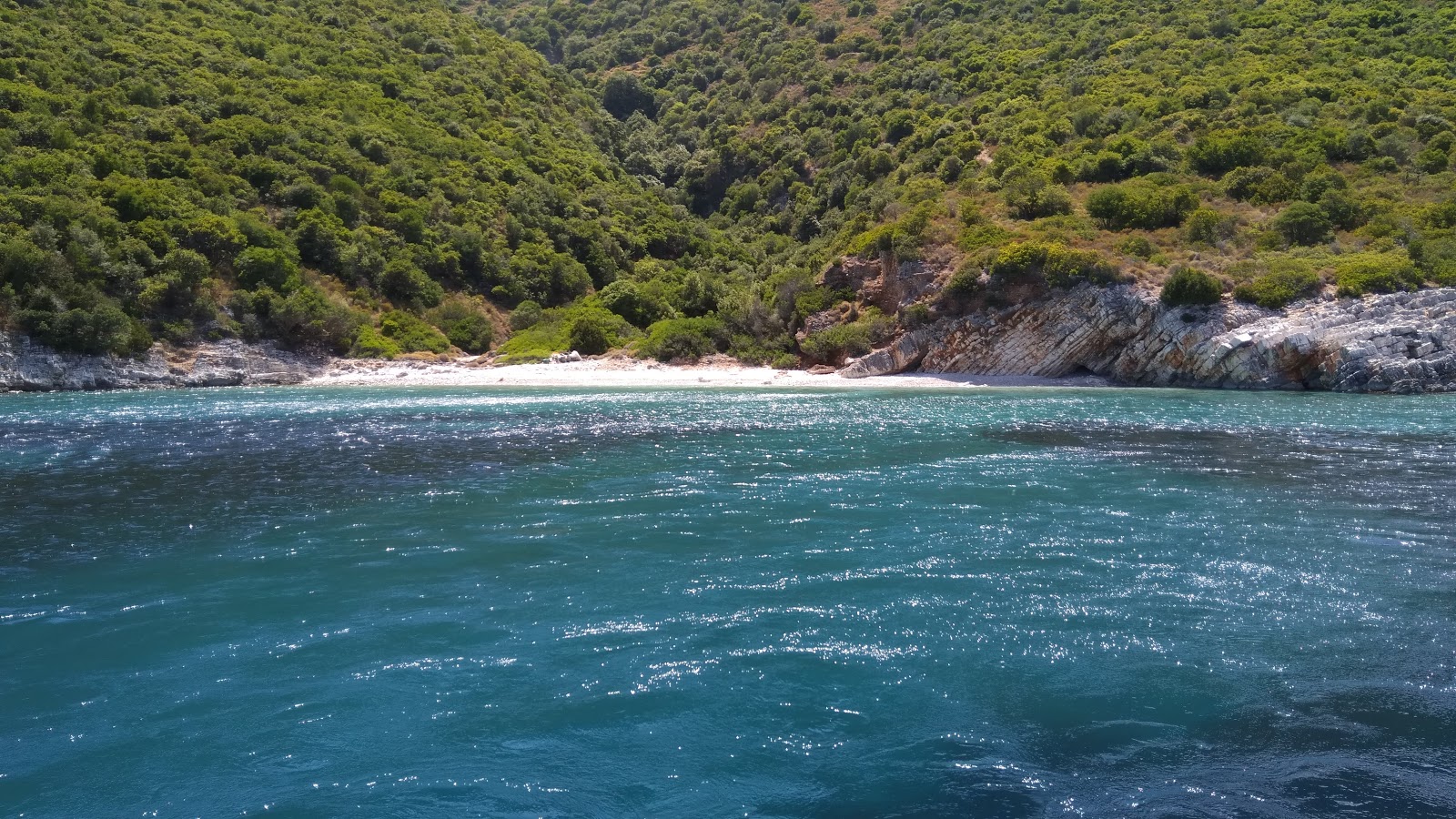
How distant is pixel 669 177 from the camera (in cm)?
9269

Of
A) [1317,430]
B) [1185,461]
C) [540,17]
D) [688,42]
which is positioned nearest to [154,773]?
[1185,461]

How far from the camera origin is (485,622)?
8648 mm

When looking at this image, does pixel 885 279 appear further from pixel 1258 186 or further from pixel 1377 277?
pixel 1377 277

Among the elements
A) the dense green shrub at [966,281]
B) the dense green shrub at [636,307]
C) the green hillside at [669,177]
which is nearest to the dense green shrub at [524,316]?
the green hillside at [669,177]

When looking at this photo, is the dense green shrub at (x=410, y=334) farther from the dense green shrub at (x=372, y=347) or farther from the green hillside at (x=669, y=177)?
the dense green shrub at (x=372, y=347)

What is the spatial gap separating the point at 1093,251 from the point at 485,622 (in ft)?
130

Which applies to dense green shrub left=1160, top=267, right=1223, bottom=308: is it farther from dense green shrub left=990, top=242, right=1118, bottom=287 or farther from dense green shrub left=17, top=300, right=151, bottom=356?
dense green shrub left=17, top=300, right=151, bottom=356

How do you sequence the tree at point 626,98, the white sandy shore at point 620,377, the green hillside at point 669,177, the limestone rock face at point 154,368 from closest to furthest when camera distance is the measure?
the limestone rock face at point 154,368 → the white sandy shore at point 620,377 → the green hillside at point 669,177 → the tree at point 626,98

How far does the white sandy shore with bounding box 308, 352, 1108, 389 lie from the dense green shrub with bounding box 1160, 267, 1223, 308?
15.8ft

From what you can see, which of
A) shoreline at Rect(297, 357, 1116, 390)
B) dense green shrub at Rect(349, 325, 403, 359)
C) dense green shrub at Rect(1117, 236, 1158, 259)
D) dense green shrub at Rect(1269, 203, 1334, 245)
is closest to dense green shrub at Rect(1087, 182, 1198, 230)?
dense green shrub at Rect(1117, 236, 1158, 259)

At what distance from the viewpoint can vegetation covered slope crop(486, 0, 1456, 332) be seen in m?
43.0

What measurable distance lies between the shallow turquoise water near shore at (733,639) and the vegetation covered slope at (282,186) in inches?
1203

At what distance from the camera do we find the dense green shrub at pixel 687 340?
4909 cm

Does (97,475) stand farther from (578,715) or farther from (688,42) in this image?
(688,42)
